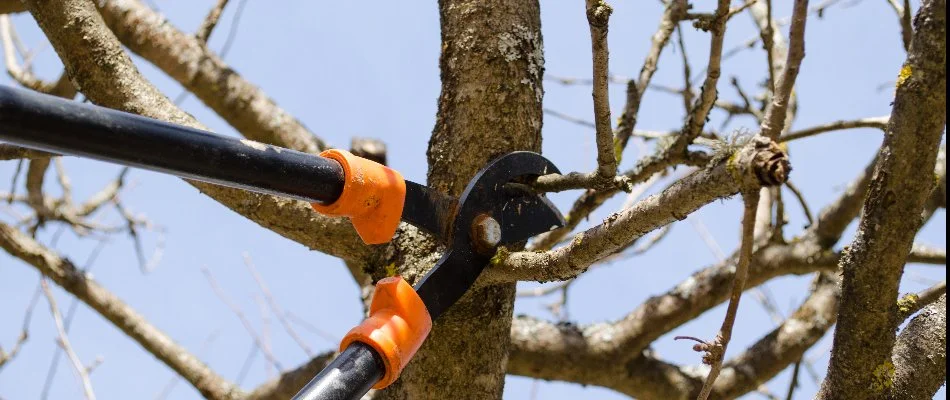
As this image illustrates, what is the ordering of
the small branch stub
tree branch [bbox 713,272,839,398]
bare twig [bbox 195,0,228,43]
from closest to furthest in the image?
the small branch stub, tree branch [bbox 713,272,839,398], bare twig [bbox 195,0,228,43]

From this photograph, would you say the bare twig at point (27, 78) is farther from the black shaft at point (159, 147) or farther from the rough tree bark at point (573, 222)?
the black shaft at point (159, 147)

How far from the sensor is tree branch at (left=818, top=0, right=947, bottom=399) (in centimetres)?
107

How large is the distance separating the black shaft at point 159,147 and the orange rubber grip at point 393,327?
0.59ft

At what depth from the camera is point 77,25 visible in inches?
69.3

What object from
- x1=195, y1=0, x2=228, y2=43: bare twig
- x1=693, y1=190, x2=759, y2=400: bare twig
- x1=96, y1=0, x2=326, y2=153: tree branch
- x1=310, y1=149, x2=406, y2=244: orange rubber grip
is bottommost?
x1=693, y1=190, x2=759, y2=400: bare twig

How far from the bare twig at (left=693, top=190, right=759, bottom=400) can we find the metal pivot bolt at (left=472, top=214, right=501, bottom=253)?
0.40 meters

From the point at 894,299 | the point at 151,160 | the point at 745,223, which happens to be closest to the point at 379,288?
the point at 151,160

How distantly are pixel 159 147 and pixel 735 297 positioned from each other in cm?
74

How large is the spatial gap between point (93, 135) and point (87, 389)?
2335 millimetres

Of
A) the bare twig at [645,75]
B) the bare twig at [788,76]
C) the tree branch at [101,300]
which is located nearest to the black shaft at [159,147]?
the bare twig at [788,76]

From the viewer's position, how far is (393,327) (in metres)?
1.35

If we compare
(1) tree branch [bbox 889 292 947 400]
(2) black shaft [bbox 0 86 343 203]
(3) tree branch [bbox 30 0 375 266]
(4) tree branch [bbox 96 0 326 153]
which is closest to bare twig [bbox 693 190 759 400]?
(1) tree branch [bbox 889 292 947 400]

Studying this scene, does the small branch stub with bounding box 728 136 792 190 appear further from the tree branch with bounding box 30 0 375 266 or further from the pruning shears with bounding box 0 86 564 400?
the tree branch with bounding box 30 0 375 266

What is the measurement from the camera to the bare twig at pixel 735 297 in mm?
1057
